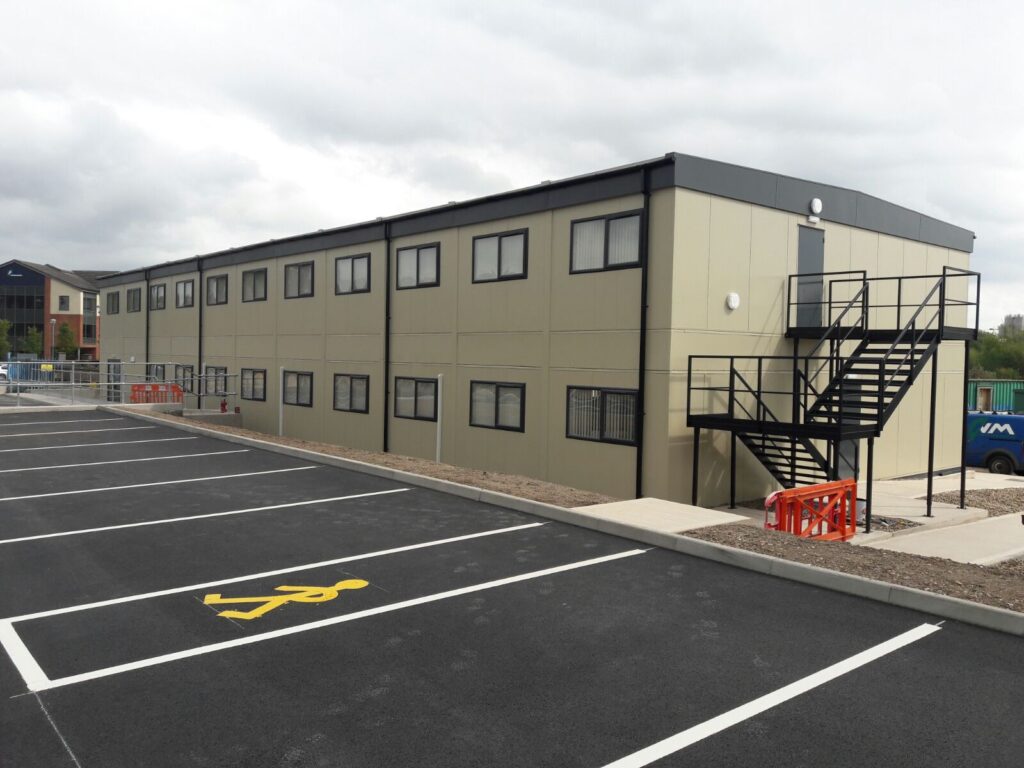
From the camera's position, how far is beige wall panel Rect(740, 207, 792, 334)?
16.8 m

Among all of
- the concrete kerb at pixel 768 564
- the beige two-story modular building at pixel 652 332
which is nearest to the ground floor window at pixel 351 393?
the beige two-story modular building at pixel 652 332

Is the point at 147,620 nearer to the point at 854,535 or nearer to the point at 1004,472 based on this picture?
the point at 854,535

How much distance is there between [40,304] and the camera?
9275 centimetres

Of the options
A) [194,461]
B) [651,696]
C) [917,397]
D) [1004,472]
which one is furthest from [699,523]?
[1004,472]

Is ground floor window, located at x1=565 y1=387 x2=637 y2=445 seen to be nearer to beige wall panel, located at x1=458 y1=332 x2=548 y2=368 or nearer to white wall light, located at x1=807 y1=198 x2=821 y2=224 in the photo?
beige wall panel, located at x1=458 y1=332 x2=548 y2=368

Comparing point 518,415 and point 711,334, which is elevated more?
point 711,334

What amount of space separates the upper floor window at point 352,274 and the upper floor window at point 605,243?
8601 millimetres

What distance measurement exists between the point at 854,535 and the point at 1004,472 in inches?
568

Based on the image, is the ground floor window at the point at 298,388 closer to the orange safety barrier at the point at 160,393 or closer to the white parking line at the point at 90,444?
the white parking line at the point at 90,444

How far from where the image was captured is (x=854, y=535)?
13633mm

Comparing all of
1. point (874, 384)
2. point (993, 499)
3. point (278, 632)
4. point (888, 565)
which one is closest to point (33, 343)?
point (874, 384)

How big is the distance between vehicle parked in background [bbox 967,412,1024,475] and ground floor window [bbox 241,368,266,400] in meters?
23.4

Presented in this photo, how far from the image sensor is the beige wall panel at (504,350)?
1823 cm

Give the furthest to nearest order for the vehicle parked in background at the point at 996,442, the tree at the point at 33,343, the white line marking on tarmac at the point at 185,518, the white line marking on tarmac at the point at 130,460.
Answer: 1. the tree at the point at 33,343
2. the vehicle parked in background at the point at 996,442
3. the white line marking on tarmac at the point at 130,460
4. the white line marking on tarmac at the point at 185,518
